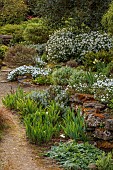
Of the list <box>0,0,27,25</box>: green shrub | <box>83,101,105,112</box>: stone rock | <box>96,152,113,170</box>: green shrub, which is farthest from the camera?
<box>0,0,27,25</box>: green shrub

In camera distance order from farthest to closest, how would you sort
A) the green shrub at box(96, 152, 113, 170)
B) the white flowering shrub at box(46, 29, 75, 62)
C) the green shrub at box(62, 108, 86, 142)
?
the white flowering shrub at box(46, 29, 75, 62) → the green shrub at box(62, 108, 86, 142) → the green shrub at box(96, 152, 113, 170)

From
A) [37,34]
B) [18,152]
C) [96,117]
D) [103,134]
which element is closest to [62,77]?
[96,117]

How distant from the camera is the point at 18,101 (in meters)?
9.88

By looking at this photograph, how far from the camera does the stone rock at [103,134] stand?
7.49m

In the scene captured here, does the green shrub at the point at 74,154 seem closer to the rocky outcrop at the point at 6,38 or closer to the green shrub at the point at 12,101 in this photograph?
the green shrub at the point at 12,101

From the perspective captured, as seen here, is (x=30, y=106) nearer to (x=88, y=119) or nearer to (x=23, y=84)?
(x=88, y=119)

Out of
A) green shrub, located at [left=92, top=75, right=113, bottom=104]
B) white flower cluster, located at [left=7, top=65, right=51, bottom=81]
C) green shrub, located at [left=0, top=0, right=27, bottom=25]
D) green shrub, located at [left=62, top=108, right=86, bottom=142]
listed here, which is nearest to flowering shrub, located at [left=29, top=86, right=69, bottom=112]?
green shrub, located at [left=92, top=75, right=113, bottom=104]

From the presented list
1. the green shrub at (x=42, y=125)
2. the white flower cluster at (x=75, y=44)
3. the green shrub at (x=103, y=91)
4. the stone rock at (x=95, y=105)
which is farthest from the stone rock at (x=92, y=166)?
the white flower cluster at (x=75, y=44)

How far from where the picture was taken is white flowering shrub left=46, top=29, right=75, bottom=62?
51.5ft

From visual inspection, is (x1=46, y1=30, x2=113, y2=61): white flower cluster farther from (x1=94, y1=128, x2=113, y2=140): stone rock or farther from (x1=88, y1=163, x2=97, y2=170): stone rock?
(x1=88, y1=163, x2=97, y2=170): stone rock

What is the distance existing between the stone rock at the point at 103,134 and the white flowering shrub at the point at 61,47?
820cm

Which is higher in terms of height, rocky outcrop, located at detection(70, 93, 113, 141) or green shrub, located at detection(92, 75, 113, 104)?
green shrub, located at detection(92, 75, 113, 104)

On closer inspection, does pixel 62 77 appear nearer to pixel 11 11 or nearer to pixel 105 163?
pixel 105 163

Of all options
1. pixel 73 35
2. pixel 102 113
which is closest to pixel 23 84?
pixel 73 35
